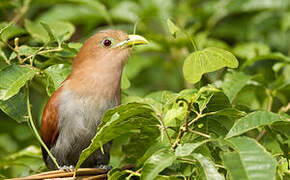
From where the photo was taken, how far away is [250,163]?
1.53m

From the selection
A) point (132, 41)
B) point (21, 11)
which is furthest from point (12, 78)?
point (21, 11)

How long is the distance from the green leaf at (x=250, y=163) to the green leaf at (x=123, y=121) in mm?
358

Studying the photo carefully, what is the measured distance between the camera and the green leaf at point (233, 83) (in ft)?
8.19

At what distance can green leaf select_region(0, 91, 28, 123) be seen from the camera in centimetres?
217

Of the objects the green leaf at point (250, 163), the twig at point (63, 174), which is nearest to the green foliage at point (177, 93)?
the green leaf at point (250, 163)

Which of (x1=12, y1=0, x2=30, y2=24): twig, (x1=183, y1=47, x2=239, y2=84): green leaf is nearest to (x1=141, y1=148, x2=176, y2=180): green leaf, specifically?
(x1=183, y1=47, x2=239, y2=84): green leaf

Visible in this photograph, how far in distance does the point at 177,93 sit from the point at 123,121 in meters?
0.38

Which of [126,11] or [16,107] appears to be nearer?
[16,107]

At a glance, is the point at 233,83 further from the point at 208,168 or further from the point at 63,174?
the point at 63,174

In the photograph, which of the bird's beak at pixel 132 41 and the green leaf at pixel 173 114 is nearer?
the green leaf at pixel 173 114

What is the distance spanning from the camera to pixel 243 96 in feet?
10.7

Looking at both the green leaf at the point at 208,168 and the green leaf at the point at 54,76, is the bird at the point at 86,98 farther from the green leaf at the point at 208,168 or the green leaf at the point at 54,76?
the green leaf at the point at 208,168

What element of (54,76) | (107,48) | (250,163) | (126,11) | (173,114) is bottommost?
(250,163)

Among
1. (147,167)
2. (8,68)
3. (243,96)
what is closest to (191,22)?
(243,96)
